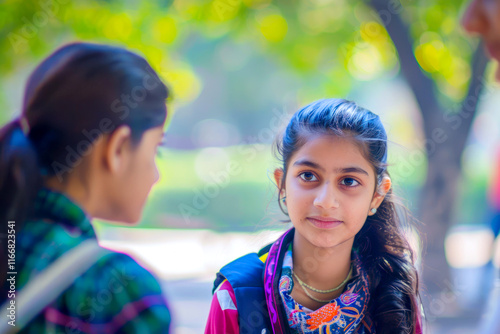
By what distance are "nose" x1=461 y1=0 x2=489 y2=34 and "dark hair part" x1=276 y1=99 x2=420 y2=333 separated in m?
0.56

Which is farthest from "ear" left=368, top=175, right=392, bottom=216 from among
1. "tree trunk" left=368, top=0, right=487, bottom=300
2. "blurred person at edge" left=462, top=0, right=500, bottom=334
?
"tree trunk" left=368, top=0, right=487, bottom=300

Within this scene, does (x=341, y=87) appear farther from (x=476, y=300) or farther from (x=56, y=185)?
(x=56, y=185)

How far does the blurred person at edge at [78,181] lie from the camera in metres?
1.03

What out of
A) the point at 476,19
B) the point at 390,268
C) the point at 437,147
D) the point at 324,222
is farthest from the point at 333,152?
the point at 437,147

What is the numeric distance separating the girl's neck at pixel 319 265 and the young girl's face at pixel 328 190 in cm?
9

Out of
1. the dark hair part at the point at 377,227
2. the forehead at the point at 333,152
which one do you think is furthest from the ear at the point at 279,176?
the forehead at the point at 333,152

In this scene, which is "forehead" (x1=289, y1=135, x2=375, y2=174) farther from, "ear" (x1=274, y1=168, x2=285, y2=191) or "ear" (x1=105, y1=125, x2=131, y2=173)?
"ear" (x1=105, y1=125, x2=131, y2=173)

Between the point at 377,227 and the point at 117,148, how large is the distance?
3.16 feet

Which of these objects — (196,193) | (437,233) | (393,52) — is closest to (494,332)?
(437,233)

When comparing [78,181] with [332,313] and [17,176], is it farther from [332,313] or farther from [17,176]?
[332,313]

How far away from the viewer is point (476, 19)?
0.90 m

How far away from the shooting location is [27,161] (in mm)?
1074

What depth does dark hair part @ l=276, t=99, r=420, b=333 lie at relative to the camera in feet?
4.76

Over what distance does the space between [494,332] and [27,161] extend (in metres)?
1.06
